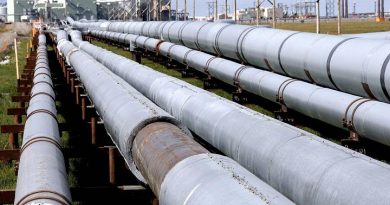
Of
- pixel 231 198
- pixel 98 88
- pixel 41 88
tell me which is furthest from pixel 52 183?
pixel 41 88

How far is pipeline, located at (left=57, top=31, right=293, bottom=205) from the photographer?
5.02m

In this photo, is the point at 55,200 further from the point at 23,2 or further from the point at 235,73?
the point at 23,2

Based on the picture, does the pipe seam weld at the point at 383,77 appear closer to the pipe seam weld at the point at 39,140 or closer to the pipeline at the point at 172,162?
the pipeline at the point at 172,162

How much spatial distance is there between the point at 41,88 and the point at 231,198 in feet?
31.5

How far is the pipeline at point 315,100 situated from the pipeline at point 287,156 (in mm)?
4028

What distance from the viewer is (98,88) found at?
12359 millimetres

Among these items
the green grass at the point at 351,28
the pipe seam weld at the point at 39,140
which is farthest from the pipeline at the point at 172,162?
the green grass at the point at 351,28

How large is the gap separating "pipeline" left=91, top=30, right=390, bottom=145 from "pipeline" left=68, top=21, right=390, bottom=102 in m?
0.51

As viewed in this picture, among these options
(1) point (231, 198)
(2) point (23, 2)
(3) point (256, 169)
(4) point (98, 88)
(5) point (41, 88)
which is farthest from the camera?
(2) point (23, 2)

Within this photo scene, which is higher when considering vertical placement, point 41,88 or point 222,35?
point 222,35

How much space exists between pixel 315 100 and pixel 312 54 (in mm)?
2600

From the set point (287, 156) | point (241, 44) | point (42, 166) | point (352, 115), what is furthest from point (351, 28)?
point (42, 166)

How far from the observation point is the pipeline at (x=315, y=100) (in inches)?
479

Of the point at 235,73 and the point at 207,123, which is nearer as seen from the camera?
the point at 207,123
